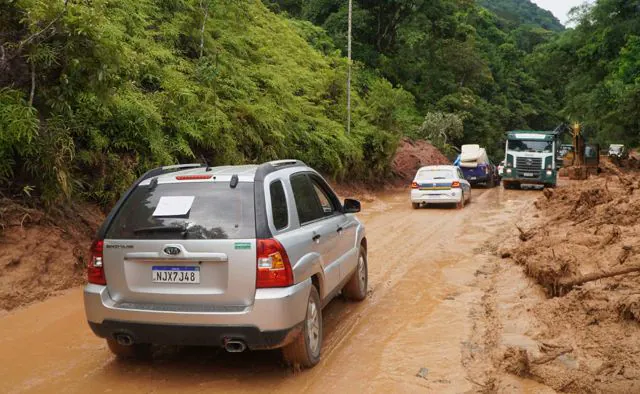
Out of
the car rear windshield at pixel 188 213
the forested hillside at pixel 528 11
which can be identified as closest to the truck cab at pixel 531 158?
the car rear windshield at pixel 188 213

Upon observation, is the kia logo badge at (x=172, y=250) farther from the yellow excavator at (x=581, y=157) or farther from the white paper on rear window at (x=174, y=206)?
the yellow excavator at (x=581, y=157)

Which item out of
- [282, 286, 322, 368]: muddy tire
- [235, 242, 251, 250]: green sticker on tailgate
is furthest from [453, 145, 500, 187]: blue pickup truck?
[235, 242, 251, 250]: green sticker on tailgate

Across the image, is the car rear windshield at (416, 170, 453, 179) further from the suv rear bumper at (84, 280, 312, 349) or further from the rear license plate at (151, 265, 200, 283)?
the rear license plate at (151, 265, 200, 283)

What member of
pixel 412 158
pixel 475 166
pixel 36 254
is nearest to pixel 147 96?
pixel 36 254

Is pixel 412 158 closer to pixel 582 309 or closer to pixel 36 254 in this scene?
pixel 582 309

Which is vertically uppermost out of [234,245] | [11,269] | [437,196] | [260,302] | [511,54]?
[511,54]

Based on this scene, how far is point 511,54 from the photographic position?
66.7 meters

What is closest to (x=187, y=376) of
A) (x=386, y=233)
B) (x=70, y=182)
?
(x=70, y=182)

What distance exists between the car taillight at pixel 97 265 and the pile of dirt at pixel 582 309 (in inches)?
137

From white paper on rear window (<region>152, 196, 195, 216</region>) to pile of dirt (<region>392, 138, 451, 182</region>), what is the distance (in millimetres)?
26372

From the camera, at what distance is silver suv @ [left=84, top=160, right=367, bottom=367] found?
4332 mm

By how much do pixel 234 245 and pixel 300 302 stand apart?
28.6 inches

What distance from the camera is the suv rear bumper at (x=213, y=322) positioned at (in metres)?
4.29

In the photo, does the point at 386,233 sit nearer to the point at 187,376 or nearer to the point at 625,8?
the point at 187,376
